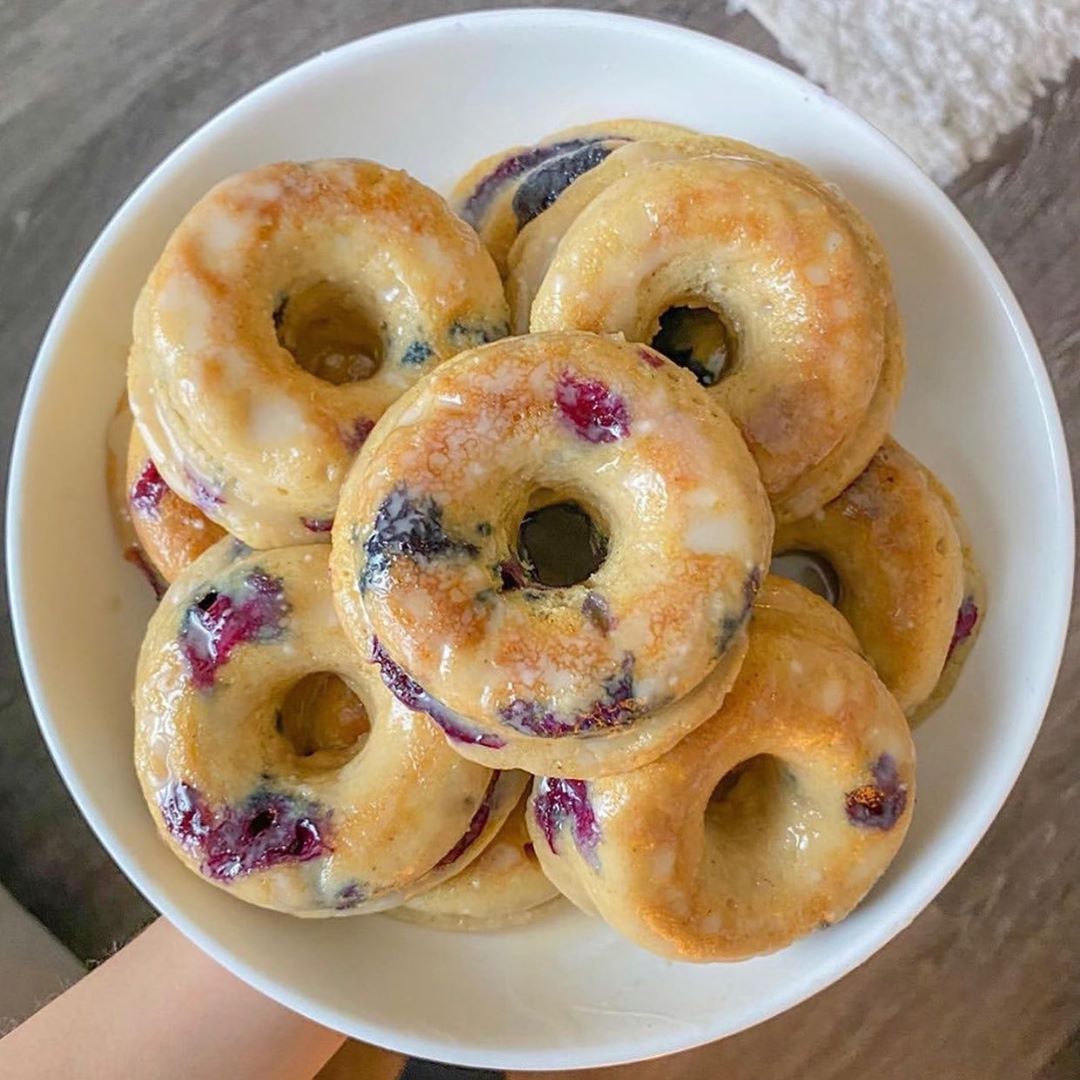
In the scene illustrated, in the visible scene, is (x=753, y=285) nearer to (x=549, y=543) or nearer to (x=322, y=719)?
(x=549, y=543)

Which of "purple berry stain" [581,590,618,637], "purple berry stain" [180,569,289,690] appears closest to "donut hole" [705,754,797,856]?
"purple berry stain" [581,590,618,637]

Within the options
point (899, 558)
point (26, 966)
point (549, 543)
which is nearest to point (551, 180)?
point (549, 543)

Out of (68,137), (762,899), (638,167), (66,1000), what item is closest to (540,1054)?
(762,899)

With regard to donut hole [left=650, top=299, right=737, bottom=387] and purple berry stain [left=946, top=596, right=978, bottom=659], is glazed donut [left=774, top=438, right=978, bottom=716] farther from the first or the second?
donut hole [left=650, top=299, right=737, bottom=387]

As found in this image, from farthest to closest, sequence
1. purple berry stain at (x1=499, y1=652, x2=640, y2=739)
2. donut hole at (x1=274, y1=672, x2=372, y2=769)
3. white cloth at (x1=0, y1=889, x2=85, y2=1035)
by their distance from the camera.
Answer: white cloth at (x1=0, y1=889, x2=85, y2=1035)
donut hole at (x1=274, y1=672, x2=372, y2=769)
purple berry stain at (x1=499, y1=652, x2=640, y2=739)

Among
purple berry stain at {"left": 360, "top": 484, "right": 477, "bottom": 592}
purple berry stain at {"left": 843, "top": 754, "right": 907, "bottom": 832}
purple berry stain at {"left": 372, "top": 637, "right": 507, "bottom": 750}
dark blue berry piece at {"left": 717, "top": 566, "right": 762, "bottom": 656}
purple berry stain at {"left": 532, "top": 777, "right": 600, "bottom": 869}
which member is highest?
dark blue berry piece at {"left": 717, "top": 566, "right": 762, "bottom": 656}

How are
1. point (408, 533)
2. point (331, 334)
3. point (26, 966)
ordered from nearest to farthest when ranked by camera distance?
1. point (408, 533)
2. point (331, 334)
3. point (26, 966)

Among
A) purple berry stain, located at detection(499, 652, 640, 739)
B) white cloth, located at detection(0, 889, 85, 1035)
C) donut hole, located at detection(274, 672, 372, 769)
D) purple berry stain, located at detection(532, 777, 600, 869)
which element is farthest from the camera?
white cloth, located at detection(0, 889, 85, 1035)
